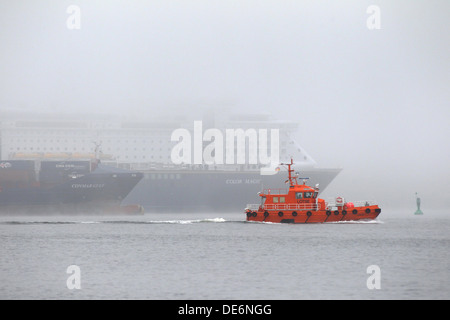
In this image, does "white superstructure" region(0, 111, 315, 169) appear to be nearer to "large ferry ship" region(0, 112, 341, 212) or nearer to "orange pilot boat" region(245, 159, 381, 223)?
A: "large ferry ship" region(0, 112, 341, 212)

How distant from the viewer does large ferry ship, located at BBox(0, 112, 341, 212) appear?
104625 mm

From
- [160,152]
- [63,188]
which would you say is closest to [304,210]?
[63,188]

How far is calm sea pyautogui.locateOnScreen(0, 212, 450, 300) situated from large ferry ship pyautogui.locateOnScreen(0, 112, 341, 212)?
37879 millimetres

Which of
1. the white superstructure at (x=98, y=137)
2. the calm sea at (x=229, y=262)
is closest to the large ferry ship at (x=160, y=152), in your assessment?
the white superstructure at (x=98, y=137)

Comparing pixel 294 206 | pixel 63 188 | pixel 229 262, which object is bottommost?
pixel 229 262

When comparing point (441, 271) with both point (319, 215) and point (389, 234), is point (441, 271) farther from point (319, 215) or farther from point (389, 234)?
point (319, 215)

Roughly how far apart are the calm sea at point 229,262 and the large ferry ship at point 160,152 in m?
37.9

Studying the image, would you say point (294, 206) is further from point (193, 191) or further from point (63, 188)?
point (193, 191)

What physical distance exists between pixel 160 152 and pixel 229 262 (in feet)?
259

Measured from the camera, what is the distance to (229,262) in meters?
42.6

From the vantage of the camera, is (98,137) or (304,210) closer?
(304,210)

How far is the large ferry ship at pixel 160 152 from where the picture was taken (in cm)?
10462

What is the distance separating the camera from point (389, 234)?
60.0 metres

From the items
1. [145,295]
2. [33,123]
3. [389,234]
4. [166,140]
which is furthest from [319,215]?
[33,123]
